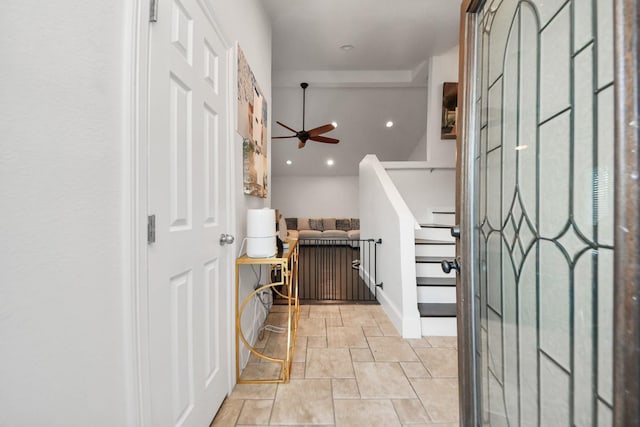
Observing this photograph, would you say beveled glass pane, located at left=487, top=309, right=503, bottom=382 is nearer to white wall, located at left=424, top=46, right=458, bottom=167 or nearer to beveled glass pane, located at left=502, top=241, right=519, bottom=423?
beveled glass pane, located at left=502, top=241, right=519, bottom=423

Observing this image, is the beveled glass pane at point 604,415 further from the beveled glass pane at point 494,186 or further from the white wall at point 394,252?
the white wall at point 394,252

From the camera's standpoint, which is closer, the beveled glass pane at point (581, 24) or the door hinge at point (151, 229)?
the beveled glass pane at point (581, 24)

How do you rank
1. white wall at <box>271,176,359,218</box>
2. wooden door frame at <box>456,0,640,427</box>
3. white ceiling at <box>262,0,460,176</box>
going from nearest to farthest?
wooden door frame at <box>456,0,640,427</box> → white ceiling at <box>262,0,460,176</box> → white wall at <box>271,176,359,218</box>

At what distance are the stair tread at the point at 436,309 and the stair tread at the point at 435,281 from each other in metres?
0.19

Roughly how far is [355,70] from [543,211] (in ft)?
16.9

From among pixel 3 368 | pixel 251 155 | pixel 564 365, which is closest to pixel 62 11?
pixel 3 368

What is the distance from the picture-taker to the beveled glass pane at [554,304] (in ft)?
1.86

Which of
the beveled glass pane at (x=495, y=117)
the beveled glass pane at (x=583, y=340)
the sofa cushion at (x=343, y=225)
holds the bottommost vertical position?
the sofa cushion at (x=343, y=225)

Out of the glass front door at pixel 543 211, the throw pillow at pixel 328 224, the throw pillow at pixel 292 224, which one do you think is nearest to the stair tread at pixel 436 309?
the glass front door at pixel 543 211

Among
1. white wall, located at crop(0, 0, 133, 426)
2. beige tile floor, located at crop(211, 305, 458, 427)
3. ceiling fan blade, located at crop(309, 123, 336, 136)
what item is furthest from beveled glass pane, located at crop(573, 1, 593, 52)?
ceiling fan blade, located at crop(309, 123, 336, 136)

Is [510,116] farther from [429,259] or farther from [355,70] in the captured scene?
[355,70]

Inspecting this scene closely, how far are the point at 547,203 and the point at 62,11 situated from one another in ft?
3.74

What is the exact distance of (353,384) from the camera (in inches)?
71.4

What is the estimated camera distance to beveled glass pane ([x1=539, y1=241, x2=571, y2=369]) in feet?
1.86
